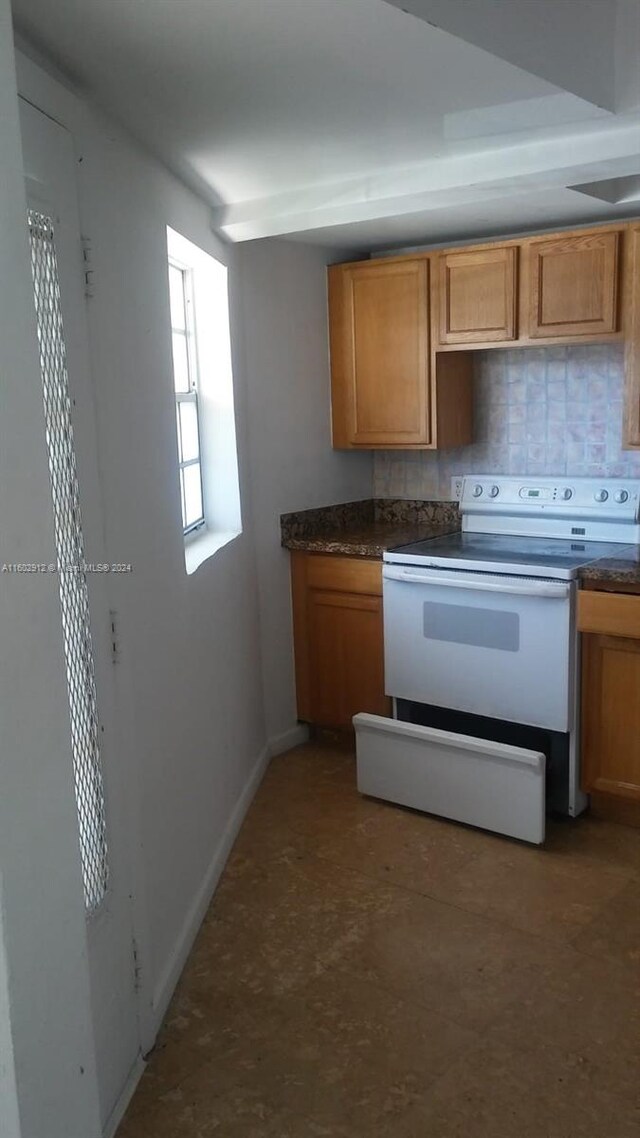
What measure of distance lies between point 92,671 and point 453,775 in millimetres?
1652

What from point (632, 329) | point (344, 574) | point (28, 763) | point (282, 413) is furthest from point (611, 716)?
point (28, 763)

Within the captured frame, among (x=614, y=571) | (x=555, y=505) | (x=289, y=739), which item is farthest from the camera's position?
(x=289, y=739)

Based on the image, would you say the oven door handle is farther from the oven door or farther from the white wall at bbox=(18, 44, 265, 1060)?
the white wall at bbox=(18, 44, 265, 1060)

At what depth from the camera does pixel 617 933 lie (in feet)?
8.37

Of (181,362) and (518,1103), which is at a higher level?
(181,362)

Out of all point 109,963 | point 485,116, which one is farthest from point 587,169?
point 109,963

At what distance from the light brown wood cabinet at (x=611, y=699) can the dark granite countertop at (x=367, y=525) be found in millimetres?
859

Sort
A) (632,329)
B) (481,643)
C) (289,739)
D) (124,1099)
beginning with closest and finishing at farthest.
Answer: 1. (124,1099)
2. (632,329)
3. (481,643)
4. (289,739)

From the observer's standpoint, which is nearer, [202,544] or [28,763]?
[28,763]

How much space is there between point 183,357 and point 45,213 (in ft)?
5.06

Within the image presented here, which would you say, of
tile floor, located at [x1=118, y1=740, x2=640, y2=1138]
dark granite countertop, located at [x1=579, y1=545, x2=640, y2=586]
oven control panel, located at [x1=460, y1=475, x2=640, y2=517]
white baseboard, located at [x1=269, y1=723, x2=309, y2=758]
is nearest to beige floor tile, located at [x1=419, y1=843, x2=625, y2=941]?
tile floor, located at [x1=118, y1=740, x2=640, y2=1138]

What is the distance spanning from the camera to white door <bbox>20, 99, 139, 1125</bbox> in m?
1.70

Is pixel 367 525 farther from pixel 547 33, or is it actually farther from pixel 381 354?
pixel 547 33

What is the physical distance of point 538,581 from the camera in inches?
122
